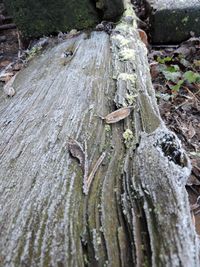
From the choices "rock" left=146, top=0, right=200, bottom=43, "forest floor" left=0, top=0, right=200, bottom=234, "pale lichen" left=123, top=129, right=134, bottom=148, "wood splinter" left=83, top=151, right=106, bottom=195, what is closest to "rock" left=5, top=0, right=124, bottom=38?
"forest floor" left=0, top=0, right=200, bottom=234

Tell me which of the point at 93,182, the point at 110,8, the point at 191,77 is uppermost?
the point at 110,8

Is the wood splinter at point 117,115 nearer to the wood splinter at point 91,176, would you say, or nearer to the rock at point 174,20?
the wood splinter at point 91,176

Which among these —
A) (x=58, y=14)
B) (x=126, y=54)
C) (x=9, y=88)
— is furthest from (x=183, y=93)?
(x=9, y=88)

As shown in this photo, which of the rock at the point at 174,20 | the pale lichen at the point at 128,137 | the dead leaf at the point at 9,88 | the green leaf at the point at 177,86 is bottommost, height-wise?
the green leaf at the point at 177,86

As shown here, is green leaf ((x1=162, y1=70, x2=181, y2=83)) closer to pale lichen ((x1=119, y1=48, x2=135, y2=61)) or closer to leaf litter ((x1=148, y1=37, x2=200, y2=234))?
leaf litter ((x1=148, y1=37, x2=200, y2=234))

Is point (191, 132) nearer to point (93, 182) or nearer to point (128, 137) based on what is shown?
point (128, 137)

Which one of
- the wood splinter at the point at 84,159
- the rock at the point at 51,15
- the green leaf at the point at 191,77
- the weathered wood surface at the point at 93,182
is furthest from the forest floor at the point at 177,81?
the wood splinter at the point at 84,159
